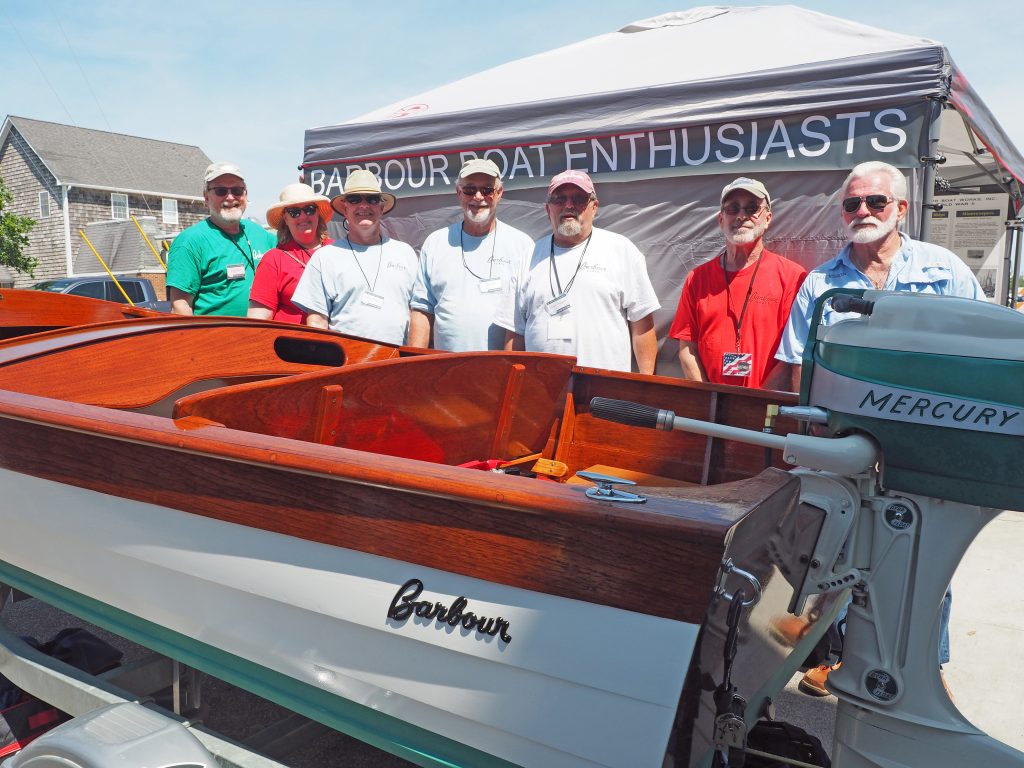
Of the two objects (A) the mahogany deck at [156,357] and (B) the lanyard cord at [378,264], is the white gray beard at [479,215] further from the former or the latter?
(A) the mahogany deck at [156,357]

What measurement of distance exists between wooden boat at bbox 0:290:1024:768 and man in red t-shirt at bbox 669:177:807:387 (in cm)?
150

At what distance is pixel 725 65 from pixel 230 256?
2.99m

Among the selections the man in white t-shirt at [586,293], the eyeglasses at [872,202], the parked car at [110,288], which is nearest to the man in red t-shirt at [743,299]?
the man in white t-shirt at [586,293]

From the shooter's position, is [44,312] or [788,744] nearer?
[788,744]

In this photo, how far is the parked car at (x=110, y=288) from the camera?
1093 cm

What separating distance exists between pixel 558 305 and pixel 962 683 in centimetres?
215

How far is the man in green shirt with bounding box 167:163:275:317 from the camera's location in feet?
13.4

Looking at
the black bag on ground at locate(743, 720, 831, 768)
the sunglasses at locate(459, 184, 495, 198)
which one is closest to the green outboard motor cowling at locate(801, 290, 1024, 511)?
the black bag on ground at locate(743, 720, 831, 768)

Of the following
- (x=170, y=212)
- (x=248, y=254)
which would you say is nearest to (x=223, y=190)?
(x=248, y=254)

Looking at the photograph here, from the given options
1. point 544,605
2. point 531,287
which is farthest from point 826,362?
point 531,287

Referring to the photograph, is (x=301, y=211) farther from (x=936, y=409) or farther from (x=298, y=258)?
(x=936, y=409)

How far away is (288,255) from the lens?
162 inches

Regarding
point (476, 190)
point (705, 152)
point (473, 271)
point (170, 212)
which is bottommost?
point (473, 271)

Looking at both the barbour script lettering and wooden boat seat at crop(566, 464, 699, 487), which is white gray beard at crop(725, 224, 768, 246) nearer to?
wooden boat seat at crop(566, 464, 699, 487)
